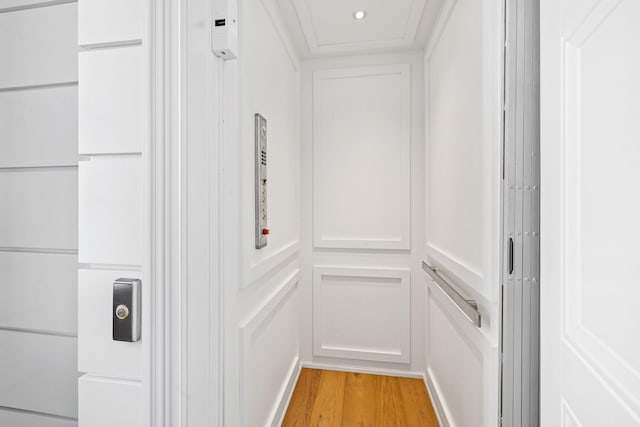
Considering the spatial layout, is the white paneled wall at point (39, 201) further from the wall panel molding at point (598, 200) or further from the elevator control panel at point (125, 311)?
the wall panel molding at point (598, 200)

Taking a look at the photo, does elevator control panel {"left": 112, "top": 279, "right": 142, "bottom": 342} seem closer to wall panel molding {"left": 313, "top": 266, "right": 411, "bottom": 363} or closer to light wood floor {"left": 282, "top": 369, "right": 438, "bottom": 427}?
light wood floor {"left": 282, "top": 369, "right": 438, "bottom": 427}

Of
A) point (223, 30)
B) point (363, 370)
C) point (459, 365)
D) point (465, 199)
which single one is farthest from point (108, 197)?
point (363, 370)

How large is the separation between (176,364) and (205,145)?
0.55 m

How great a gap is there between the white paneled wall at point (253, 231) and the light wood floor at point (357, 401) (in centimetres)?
13

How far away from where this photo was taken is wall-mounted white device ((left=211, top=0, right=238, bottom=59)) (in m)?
0.83

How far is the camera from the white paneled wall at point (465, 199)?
100cm

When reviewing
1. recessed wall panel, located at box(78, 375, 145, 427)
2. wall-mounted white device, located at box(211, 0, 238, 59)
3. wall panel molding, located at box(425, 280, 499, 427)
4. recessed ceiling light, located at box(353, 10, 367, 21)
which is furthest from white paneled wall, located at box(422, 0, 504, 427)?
recessed wall panel, located at box(78, 375, 145, 427)

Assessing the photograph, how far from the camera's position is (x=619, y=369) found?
47cm

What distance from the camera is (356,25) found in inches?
73.4

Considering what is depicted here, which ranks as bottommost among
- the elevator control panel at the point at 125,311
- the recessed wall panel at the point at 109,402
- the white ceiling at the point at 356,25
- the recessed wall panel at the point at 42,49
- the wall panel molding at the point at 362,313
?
the wall panel molding at the point at 362,313

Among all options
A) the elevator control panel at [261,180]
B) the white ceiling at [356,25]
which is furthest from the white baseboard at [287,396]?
the white ceiling at [356,25]

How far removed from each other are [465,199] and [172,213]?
1183mm

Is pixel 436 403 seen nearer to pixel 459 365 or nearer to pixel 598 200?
pixel 459 365

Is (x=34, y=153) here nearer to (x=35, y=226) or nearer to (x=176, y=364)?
(x=35, y=226)
